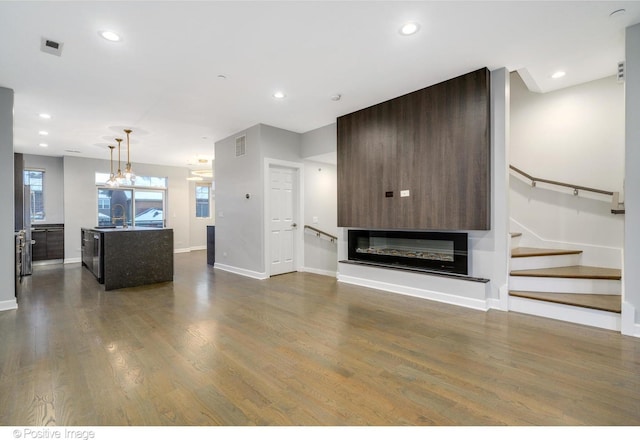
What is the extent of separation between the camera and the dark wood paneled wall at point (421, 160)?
367cm

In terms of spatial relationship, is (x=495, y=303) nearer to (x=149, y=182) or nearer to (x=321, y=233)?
(x=321, y=233)

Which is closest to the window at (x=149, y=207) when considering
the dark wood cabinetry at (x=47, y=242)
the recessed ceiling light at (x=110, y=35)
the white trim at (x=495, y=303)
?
the dark wood cabinetry at (x=47, y=242)

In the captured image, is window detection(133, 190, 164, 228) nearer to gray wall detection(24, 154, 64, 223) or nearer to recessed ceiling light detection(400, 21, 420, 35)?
gray wall detection(24, 154, 64, 223)

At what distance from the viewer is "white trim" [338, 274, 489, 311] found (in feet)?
12.3

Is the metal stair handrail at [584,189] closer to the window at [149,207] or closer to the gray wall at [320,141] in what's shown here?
the gray wall at [320,141]

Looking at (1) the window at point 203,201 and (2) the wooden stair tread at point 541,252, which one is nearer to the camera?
(2) the wooden stair tread at point 541,252

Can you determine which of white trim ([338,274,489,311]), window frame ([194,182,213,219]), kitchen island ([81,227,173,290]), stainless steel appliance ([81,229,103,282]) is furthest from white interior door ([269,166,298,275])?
window frame ([194,182,213,219])

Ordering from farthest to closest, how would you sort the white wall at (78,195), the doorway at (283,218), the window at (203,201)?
the window at (203,201)
the white wall at (78,195)
the doorway at (283,218)

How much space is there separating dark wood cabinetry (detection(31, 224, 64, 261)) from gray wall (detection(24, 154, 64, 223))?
0.44 m

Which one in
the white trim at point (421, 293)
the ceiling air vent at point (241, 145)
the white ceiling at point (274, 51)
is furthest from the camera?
the ceiling air vent at point (241, 145)

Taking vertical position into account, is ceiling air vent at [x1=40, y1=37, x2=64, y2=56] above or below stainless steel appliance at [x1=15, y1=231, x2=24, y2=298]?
above

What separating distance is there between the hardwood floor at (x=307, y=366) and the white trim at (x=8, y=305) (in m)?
0.20

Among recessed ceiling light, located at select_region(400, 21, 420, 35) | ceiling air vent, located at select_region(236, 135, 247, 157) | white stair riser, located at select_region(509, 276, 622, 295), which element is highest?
recessed ceiling light, located at select_region(400, 21, 420, 35)
